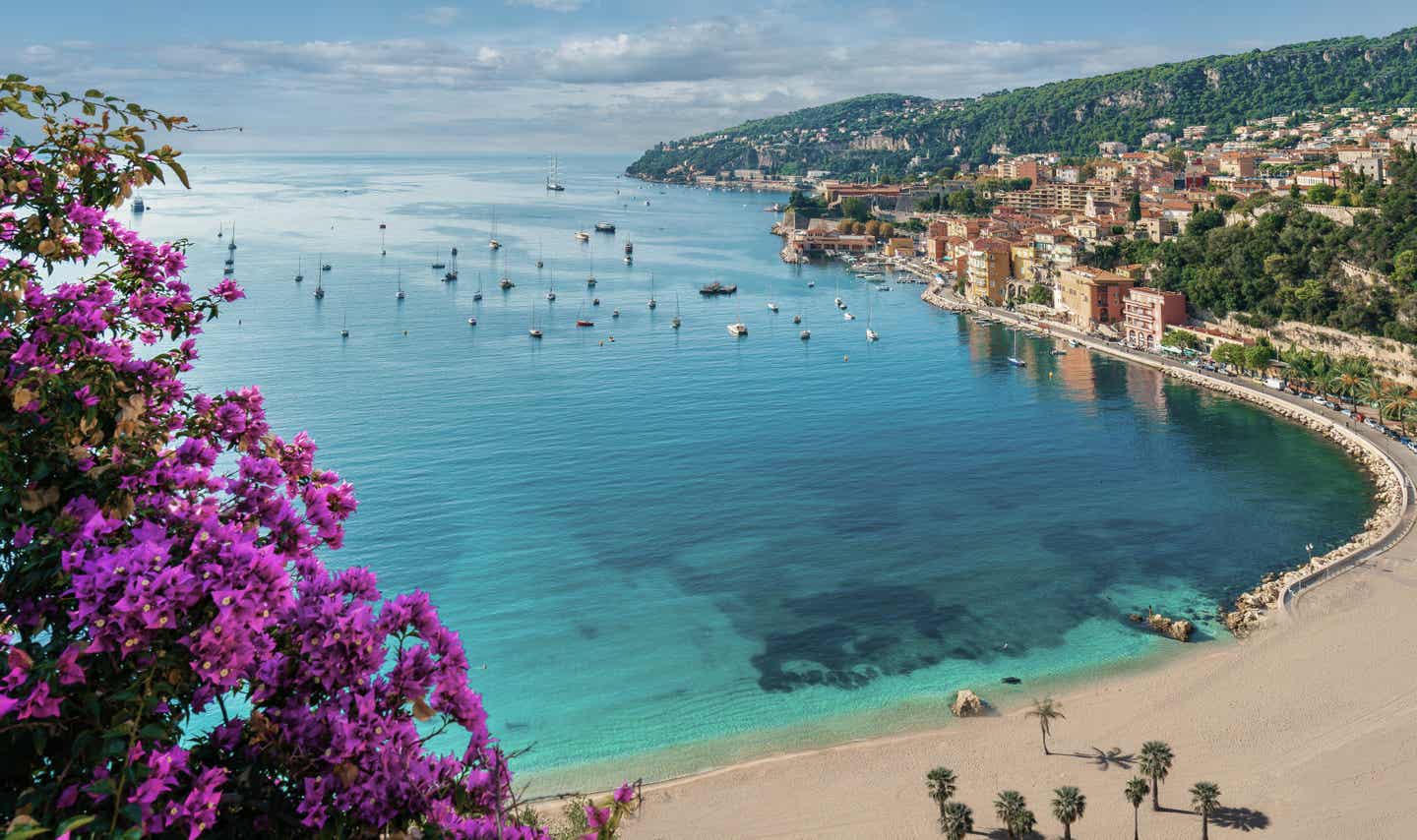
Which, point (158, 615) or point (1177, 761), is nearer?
point (158, 615)

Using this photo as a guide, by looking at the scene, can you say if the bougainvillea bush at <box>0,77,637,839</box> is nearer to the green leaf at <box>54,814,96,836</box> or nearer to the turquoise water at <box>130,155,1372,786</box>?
the green leaf at <box>54,814,96,836</box>

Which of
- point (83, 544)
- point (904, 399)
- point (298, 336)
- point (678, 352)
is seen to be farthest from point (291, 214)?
point (83, 544)

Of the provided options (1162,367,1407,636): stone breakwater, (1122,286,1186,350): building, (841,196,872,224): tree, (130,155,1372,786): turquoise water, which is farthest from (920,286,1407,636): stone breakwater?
(841,196,872,224): tree

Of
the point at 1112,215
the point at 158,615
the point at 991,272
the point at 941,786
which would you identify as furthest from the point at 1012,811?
the point at 1112,215

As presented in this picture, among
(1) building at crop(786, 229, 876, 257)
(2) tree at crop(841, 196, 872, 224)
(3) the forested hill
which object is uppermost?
(3) the forested hill

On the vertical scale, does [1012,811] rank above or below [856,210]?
below

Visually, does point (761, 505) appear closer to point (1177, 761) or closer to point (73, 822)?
point (1177, 761)
